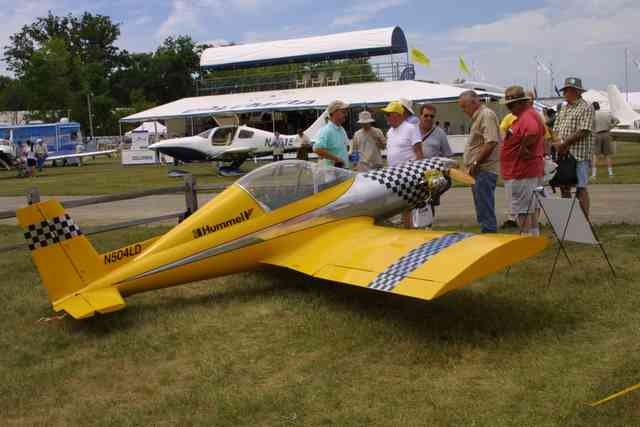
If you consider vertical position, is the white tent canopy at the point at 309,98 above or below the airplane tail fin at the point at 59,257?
above

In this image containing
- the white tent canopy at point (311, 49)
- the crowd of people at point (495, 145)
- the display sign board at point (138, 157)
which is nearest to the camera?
the crowd of people at point (495, 145)

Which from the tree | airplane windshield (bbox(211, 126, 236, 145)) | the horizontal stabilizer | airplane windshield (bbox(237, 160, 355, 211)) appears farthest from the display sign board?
the tree

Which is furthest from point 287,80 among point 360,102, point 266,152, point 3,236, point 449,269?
point 449,269

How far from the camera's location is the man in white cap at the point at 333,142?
25.0 feet

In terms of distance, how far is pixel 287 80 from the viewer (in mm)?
40469

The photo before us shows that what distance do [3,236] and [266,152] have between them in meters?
14.7

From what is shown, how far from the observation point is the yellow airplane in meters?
Answer: 4.46

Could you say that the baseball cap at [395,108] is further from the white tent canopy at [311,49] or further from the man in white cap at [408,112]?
the white tent canopy at [311,49]

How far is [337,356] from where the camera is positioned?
14.0 ft

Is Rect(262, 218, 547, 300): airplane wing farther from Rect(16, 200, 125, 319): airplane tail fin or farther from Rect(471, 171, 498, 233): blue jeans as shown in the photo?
Rect(16, 200, 125, 319): airplane tail fin

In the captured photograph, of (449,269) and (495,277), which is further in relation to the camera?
(495,277)

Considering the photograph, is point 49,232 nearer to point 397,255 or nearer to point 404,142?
point 397,255

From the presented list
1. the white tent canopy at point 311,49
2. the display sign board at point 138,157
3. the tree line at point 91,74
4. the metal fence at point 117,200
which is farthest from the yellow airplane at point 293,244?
the tree line at point 91,74

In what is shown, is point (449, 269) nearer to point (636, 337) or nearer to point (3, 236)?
point (636, 337)
